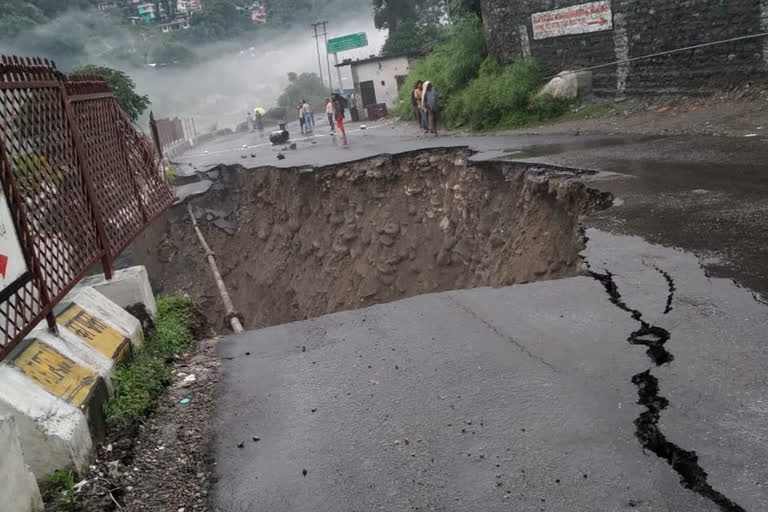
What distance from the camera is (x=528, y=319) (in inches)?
191

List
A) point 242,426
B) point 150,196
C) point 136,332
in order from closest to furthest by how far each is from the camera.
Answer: point 242,426 → point 136,332 → point 150,196

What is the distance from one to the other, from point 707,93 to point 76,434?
14064 millimetres

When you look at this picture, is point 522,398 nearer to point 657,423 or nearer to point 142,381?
point 657,423

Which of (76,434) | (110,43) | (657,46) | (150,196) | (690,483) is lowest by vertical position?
(690,483)

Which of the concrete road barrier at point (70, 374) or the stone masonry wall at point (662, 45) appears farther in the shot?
the stone masonry wall at point (662, 45)

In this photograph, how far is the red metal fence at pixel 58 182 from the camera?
4.02m

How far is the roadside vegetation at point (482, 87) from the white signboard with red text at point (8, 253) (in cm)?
1499

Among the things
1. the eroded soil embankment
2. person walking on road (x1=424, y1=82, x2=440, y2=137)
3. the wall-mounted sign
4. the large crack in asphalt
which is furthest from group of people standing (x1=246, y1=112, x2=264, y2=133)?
the large crack in asphalt

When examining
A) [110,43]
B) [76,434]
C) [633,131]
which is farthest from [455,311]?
[110,43]

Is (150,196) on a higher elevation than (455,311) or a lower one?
higher

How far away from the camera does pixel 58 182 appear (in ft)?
15.5

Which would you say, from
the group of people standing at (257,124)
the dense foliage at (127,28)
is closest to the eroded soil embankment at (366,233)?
the group of people standing at (257,124)

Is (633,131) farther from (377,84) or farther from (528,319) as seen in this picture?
(377,84)

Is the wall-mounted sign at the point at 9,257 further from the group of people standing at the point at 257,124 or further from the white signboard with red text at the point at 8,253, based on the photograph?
the group of people standing at the point at 257,124
